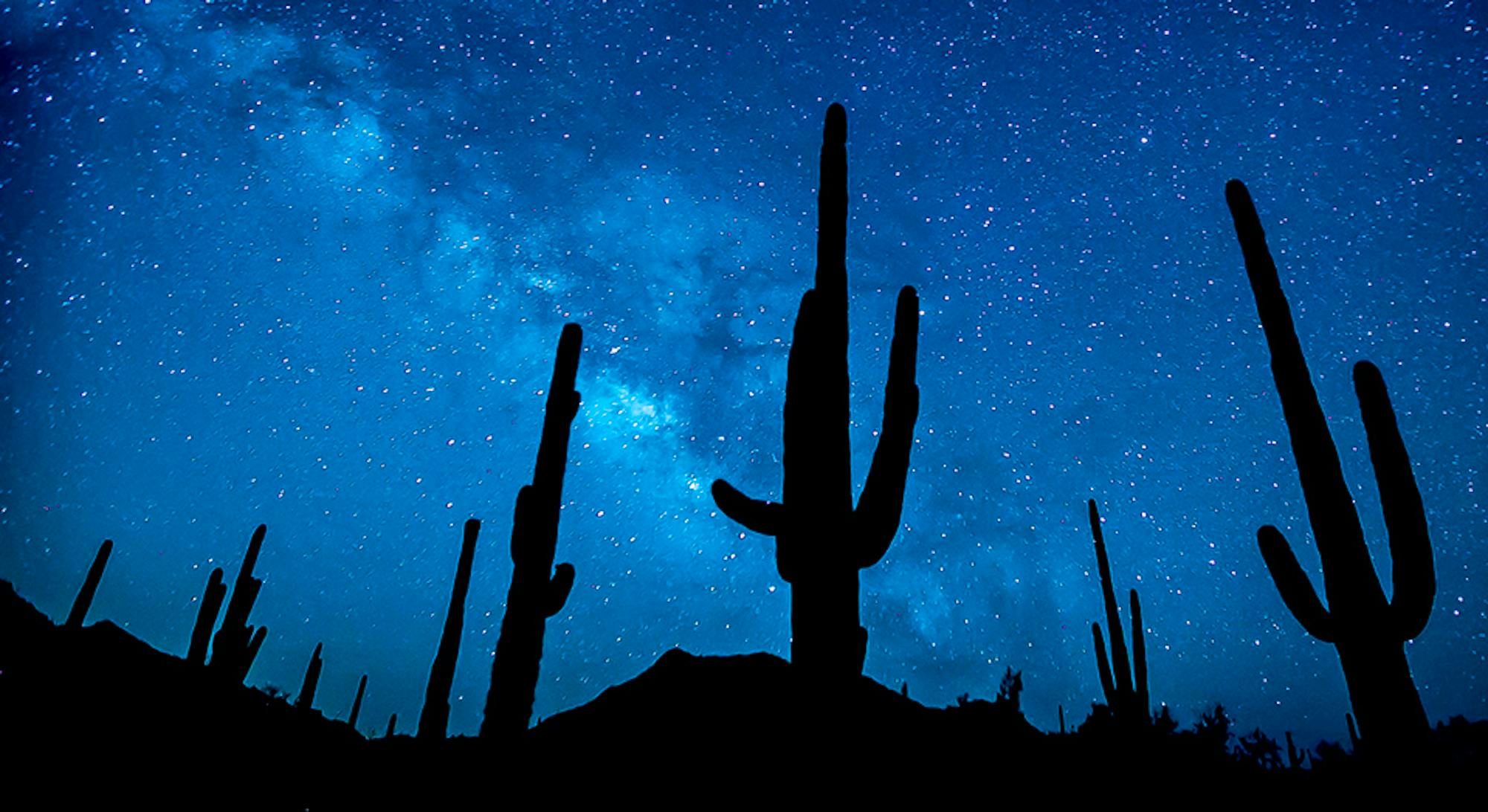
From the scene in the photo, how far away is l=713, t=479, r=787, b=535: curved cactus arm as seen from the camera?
11.8ft

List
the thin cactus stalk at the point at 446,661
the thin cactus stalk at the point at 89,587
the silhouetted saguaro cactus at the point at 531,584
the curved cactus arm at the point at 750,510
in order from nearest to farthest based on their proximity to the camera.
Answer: the curved cactus arm at the point at 750,510, the silhouetted saguaro cactus at the point at 531,584, the thin cactus stalk at the point at 446,661, the thin cactus stalk at the point at 89,587

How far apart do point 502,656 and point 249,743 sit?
6.45 m

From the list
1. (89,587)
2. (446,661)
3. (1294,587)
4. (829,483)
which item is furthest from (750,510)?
(89,587)

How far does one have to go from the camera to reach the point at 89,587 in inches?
584

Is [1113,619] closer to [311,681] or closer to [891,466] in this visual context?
[891,466]

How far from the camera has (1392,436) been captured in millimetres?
4789

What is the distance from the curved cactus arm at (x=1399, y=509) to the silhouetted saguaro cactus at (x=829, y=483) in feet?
11.3

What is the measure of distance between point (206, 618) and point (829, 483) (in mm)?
12897

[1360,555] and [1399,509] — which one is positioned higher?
[1399,509]

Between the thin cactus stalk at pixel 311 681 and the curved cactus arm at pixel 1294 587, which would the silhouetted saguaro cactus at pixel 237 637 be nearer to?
the thin cactus stalk at pixel 311 681

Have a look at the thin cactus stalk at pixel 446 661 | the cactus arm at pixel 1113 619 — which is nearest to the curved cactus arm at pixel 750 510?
the thin cactus stalk at pixel 446 661

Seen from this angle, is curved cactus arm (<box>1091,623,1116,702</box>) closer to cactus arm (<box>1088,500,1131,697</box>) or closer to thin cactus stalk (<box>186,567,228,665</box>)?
cactus arm (<box>1088,500,1131,697</box>)

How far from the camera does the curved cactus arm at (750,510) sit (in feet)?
11.8

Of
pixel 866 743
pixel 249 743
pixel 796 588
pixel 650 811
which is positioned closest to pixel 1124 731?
pixel 866 743
